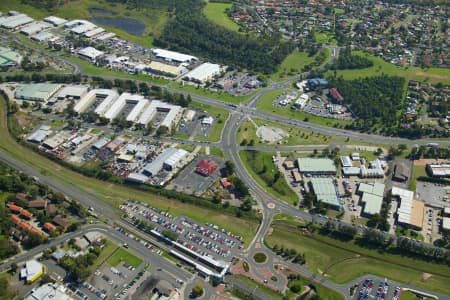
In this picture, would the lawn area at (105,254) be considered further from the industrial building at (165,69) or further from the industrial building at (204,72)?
the industrial building at (165,69)

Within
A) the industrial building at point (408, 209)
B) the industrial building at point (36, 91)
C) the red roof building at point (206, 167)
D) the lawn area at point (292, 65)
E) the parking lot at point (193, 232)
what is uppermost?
the lawn area at point (292, 65)

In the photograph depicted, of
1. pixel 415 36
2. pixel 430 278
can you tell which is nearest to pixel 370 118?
pixel 430 278

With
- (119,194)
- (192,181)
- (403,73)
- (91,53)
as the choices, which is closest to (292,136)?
(192,181)

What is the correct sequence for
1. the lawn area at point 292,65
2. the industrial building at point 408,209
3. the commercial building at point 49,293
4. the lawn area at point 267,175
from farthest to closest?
1. the lawn area at point 292,65
2. the lawn area at point 267,175
3. the industrial building at point 408,209
4. the commercial building at point 49,293

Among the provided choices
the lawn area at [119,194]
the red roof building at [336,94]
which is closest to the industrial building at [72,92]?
the lawn area at [119,194]

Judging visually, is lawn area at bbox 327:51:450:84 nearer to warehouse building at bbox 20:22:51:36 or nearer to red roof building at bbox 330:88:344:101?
red roof building at bbox 330:88:344:101

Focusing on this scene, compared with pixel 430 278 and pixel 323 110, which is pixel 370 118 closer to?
pixel 323 110
